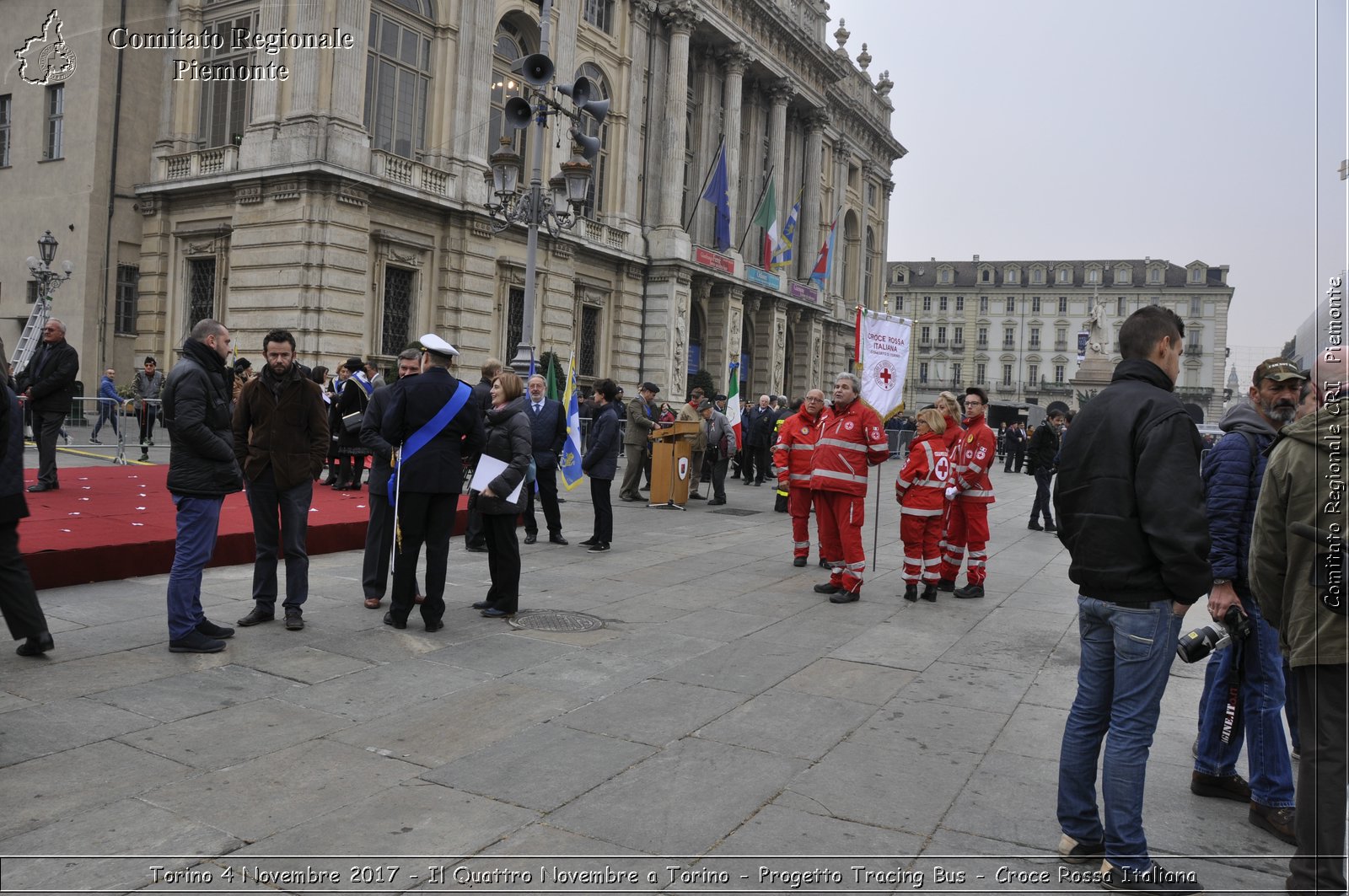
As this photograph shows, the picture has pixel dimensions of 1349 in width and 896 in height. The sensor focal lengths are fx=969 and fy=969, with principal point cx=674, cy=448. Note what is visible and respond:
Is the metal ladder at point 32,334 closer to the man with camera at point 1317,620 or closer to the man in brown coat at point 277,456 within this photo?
the man in brown coat at point 277,456

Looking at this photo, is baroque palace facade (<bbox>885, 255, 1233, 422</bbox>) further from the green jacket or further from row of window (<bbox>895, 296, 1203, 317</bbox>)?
the green jacket

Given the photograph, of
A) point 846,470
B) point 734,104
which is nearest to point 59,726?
point 846,470

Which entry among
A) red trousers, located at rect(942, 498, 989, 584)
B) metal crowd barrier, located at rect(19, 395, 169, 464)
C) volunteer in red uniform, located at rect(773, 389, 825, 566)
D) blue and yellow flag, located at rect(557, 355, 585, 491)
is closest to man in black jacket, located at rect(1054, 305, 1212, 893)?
red trousers, located at rect(942, 498, 989, 584)

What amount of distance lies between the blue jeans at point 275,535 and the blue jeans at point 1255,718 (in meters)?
5.88

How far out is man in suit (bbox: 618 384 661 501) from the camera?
56.6ft

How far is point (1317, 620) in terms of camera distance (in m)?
3.51

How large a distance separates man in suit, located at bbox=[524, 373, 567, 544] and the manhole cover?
3.82 m

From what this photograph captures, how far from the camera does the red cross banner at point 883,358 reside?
1141 cm

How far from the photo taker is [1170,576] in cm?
369

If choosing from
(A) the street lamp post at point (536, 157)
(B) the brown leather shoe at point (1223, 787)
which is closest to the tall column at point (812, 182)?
(A) the street lamp post at point (536, 157)

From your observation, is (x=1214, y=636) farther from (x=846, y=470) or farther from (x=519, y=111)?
(x=519, y=111)

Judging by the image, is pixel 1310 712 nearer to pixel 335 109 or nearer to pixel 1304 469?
pixel 1304 469

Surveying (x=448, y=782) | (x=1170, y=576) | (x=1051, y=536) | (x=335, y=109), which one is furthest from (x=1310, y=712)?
(x=335, y=109)

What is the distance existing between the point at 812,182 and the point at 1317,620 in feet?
151
